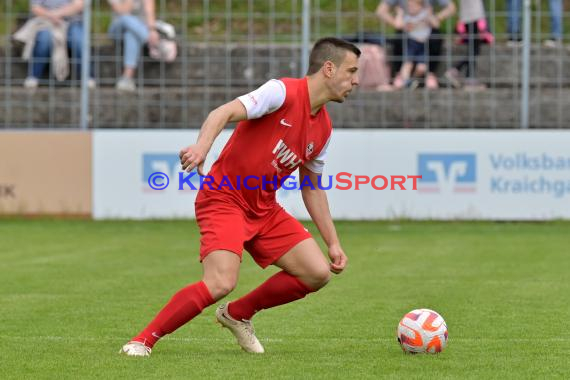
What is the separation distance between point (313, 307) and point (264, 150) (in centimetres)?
287

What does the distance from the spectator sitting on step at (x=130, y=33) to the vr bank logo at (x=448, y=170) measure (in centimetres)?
468

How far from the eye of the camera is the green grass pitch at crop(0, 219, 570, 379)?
24.8 feet

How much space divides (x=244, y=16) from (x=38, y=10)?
3290mm

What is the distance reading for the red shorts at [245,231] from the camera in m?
7.83

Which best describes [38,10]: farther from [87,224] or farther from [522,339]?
[522,339]

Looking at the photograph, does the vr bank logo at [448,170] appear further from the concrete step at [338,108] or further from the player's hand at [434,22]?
the player's hand at [434,22]

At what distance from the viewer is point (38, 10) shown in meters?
20.6

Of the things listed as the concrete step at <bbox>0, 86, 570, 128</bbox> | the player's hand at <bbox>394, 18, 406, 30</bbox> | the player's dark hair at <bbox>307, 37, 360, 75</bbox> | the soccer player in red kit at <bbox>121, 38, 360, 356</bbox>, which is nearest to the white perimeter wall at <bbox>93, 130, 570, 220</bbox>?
the concrete step at <bbox>0, 86, 570, 128</bbox>

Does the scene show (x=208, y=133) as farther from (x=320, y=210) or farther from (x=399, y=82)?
(x=399, y=82)

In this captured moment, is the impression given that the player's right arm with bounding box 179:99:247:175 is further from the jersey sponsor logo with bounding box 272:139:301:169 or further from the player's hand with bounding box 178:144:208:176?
the jersey sponsor logo with bounding box 272:139:301:169

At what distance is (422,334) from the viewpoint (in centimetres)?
796

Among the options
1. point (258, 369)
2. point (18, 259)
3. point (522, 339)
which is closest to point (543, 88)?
point (18, 259)

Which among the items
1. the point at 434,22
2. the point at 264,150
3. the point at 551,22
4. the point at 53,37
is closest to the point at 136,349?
the point at 264,150

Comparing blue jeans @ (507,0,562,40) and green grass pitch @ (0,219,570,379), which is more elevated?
blue jeans @ (507,0,562,40)
